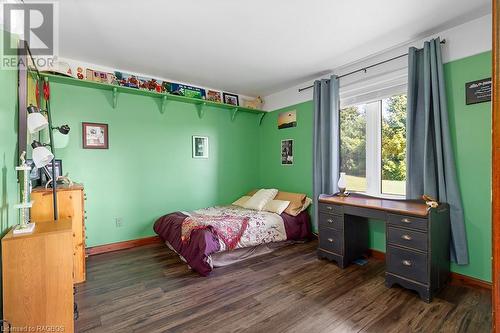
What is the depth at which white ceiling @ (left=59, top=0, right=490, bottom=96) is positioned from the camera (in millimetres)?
1967

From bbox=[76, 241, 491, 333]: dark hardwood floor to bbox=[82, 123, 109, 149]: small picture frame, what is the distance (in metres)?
1.45

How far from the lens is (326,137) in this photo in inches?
131

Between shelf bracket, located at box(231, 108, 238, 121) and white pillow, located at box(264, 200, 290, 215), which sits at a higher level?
shelf bracket, located at box(231, 108, 238, 121)

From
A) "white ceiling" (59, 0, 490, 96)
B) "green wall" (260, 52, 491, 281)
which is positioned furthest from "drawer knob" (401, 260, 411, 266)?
"white ceiling" (59, 0, 490, 96)

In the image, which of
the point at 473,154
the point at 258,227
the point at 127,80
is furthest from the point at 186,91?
the point at 473,154

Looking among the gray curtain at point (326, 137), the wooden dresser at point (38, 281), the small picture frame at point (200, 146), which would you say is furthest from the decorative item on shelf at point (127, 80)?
the gray curtain at point (326, 137)

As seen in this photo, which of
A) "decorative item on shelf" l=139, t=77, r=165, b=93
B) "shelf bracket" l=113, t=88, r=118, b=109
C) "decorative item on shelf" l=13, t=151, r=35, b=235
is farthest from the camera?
"decorative item on shelf" l=139, t=77, r=165, b=93

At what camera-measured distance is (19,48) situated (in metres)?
1.82

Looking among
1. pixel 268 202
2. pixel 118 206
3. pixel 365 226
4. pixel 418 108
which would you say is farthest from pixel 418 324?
pixel 118 206

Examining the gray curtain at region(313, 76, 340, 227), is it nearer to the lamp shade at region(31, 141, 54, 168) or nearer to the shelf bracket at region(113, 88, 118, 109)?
the shelf bracket at region(113, 88, 118, 109)

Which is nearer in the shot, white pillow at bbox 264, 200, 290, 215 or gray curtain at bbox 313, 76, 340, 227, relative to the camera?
gray curtain at bbox 313, 76, 340, 227

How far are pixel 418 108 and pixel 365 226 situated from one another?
1.48 metres

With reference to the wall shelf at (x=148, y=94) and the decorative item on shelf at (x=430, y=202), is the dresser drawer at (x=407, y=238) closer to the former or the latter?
the decorative item on shelf at (x=430, y=202)

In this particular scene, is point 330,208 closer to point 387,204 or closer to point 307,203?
point 387,204
